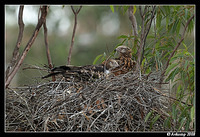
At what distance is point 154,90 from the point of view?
1494mm

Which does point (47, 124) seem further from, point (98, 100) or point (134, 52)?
point (134, 52)

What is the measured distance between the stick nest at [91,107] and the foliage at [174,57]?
0.25 feet

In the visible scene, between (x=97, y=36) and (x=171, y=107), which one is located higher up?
(x=97, y=36)

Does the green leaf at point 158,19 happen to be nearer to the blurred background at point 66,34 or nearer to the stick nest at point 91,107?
the blurred background at point 66,34

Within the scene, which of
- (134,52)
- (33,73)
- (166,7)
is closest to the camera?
(166,7)

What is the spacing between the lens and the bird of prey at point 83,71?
5.14ft

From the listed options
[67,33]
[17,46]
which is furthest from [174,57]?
[67,33]

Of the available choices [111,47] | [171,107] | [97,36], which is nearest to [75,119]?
[171,107]

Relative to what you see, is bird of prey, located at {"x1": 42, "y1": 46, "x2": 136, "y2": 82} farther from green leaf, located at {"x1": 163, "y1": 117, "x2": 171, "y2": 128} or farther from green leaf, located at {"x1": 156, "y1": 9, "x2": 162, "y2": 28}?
green leaf, located at {"x1": 163, "y1": 117, "x2": 171, "y2": 128}

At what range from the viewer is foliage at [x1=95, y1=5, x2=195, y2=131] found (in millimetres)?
1368

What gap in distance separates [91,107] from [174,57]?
1.95 ft

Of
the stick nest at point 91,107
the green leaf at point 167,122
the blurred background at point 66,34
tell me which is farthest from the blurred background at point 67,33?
the green leaf at point 167,122

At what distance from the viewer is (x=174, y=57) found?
1.52m

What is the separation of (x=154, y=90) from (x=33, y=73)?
83cm
